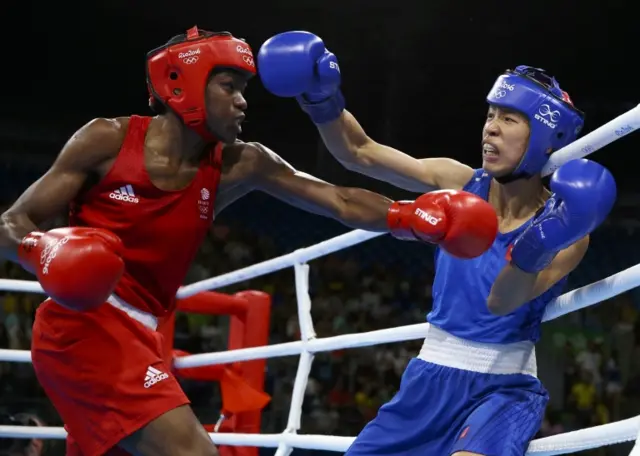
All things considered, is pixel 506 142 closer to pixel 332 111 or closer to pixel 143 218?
pixel 332 111

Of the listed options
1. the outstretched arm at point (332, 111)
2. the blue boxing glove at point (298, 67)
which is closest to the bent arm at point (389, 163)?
the outstretched arm at point (332, 111)

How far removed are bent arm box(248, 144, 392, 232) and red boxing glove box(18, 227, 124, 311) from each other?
574 millimetres

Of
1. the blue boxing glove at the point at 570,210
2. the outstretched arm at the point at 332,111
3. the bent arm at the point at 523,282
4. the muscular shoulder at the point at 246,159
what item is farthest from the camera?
the muscular shoulder at the point at 246,159

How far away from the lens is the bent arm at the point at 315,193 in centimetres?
208

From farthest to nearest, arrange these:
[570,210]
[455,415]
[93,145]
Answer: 1. [93,145]
2. [455,415]
3. [570,210]

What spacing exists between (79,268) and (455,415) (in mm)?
775

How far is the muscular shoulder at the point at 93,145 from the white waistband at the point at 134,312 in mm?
287

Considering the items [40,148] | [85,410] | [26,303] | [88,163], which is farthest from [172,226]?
[40,148]

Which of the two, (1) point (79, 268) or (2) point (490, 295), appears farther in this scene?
(2) point (490, 295)

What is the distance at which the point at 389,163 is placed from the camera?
82.9 inches

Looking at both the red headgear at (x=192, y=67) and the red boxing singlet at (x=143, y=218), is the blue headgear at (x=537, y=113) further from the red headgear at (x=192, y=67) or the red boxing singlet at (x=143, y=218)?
the red boxing singlet at (x=143, y=218)

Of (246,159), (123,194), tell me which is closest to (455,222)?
(246,159)

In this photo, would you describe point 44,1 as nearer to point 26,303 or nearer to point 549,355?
point 26,303

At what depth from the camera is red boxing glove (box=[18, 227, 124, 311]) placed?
1.54 metres
